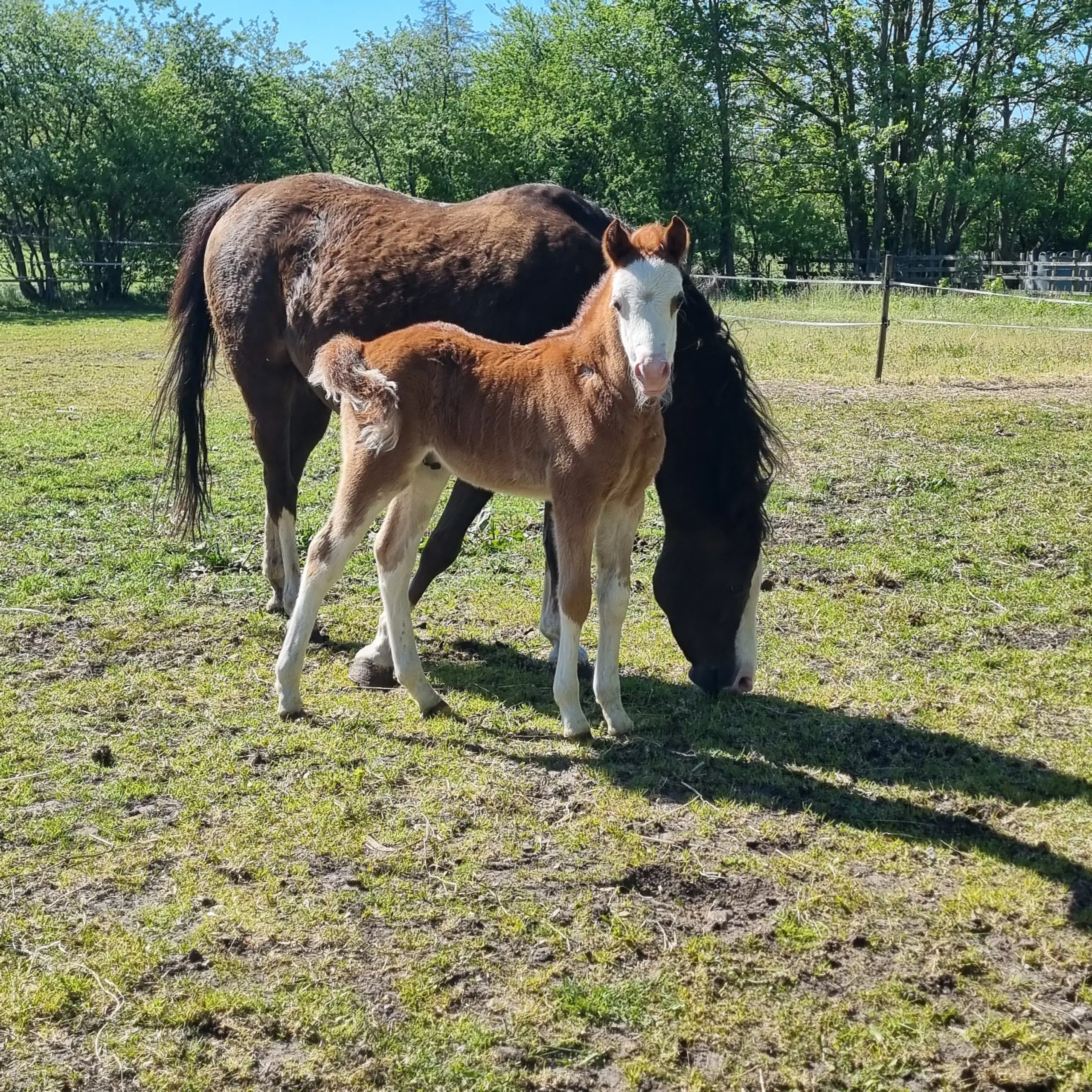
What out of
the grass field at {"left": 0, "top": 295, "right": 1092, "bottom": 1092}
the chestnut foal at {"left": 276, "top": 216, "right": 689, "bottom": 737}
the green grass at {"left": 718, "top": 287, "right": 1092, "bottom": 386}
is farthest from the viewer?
the green grass at {"left": 718, "top": 287, "right": 1092, "bottom": 386}

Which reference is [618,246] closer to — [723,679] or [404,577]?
[404,577]

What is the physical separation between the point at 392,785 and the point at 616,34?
33623mm

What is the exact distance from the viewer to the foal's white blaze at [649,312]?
3.36 meters

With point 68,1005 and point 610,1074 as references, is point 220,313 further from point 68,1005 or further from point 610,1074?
point 610,1074

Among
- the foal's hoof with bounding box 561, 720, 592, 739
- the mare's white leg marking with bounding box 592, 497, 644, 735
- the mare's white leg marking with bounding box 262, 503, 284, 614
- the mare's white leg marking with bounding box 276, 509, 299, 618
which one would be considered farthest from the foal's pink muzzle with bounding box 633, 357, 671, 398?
the mare's white leg marking with bounding box 262, 503, 284, 614

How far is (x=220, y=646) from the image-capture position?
5.01 metres

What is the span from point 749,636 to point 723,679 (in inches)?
8.7

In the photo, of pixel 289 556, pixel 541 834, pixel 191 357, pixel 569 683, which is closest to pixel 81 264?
pixel 191 357

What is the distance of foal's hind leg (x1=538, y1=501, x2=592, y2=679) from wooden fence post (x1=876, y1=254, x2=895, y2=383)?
8.90m

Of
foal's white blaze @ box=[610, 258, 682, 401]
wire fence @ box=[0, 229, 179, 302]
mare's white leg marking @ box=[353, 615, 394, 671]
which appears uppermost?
wire fence @ box=[0, 229, 179, 302]

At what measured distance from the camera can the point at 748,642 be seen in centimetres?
445

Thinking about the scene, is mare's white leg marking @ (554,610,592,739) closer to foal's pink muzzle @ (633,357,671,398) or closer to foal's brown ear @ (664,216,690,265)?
foal's pink muzzle @ (633,357,671,398)

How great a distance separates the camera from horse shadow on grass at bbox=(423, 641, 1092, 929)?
3432 mm

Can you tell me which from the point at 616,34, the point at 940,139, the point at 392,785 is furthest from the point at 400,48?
the point at 392,785
